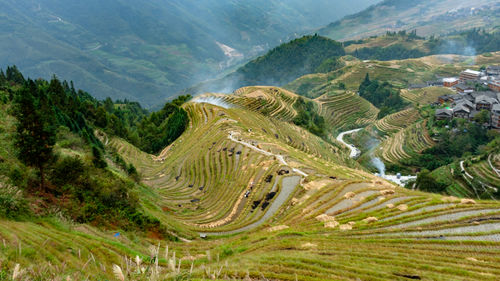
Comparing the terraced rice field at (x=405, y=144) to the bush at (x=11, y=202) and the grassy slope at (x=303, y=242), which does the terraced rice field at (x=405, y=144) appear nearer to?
the grassy slope at (x=303, y=242)

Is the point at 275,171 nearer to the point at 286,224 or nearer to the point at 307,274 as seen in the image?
the point at 286,224

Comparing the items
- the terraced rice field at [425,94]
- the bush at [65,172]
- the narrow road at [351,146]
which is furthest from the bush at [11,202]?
the terraced rice field at [425,94]

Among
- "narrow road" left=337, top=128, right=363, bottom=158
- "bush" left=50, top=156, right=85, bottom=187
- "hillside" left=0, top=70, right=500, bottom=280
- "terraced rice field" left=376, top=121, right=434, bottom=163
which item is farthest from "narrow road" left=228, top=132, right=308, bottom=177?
"narrow road" left=337, top=128, right=363, bottom=158

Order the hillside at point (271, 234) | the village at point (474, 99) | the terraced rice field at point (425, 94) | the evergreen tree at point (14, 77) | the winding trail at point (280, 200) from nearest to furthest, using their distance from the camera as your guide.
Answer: the hillside at point (271, 234), the winding trail at point (280, 200), the evergreen tree at point (14, 77), the village at point (474, 99), the terraced rice field at point (425, 94)

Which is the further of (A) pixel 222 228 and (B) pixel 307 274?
(A) pixel 222 228

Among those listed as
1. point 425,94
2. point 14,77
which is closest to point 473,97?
point 425,94

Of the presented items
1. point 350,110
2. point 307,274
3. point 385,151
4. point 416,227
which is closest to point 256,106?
point 385,151
